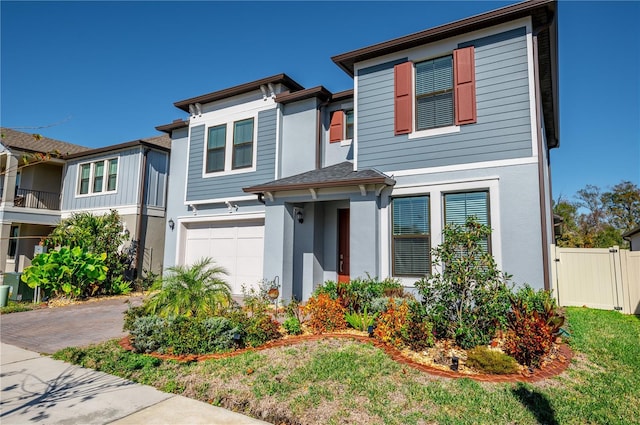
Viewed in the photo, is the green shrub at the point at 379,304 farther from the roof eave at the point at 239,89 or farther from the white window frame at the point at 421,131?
the roof eave at the point at 239,89

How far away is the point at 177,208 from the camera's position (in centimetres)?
1348

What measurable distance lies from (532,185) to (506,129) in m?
1.31

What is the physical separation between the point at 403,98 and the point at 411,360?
606 cm

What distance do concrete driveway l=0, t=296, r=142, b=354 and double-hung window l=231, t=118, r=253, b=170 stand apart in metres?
5.44

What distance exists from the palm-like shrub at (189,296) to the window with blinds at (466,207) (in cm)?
503

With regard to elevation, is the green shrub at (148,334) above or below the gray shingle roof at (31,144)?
below

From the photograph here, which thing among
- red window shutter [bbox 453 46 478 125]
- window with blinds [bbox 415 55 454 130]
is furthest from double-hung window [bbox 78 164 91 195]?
red window shutter [bbox 453 46 478 125]

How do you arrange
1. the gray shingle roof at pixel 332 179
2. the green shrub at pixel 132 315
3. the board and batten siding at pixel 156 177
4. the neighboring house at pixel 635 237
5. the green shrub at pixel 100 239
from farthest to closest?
1. the neighboring house at pixel 635 237
2. the board and batten siding at pixel 156 177
3. the green shrub at pixel 100 239
4. the gray shingle roof at pixel 332 179
5. the green shrub at pixel 132 315

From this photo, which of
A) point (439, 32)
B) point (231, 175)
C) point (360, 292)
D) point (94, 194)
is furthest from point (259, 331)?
point (94, 194)

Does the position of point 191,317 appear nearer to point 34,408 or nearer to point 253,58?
point 34,408

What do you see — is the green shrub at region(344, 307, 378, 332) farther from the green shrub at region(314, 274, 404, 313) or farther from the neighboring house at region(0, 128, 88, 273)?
the neighboring house at region(0, 128, 88, 273)

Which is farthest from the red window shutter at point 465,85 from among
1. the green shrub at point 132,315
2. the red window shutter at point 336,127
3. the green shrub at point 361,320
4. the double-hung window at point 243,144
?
the green shrub at point 132,315

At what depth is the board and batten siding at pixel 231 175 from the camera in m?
11.6

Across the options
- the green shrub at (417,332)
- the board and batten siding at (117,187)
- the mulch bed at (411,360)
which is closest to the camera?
the mulch bed at (411,360)
